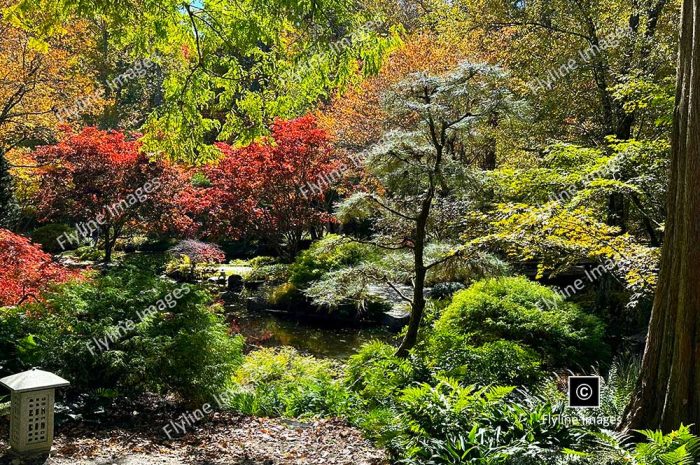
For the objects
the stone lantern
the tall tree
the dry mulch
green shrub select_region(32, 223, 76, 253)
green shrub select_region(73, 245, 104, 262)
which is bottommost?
the dry mulch

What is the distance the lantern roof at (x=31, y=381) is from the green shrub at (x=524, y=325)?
397cm

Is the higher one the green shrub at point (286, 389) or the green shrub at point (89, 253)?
the green shrub at point (89, 253)

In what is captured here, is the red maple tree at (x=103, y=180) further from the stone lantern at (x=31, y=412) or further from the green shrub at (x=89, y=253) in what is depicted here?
the stone lantern at (x=31, y=412)

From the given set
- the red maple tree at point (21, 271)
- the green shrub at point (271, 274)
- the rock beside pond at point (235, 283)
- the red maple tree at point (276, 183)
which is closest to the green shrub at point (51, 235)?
the red maple tree at point (276, 183)

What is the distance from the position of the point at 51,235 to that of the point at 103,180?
25.5 ft

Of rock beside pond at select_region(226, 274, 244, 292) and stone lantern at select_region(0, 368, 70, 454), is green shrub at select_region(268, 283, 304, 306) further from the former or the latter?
stone lantern at select_region(0, 368, 70, 454)

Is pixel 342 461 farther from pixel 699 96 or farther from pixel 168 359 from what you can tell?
pixel 699 96

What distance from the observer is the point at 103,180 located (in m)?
15.9

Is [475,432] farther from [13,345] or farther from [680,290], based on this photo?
[13,345]

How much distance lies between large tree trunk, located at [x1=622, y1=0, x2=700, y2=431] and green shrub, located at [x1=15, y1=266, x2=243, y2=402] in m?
3.88

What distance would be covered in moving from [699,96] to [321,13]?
3950 millimetres

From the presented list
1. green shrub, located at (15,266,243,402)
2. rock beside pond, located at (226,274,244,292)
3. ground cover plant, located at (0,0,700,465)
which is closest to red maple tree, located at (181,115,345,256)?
rock beside pond, located at (226,274,244,292)

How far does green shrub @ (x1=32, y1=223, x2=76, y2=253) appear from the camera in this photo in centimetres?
2147

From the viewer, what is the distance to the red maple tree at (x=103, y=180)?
15609mm
